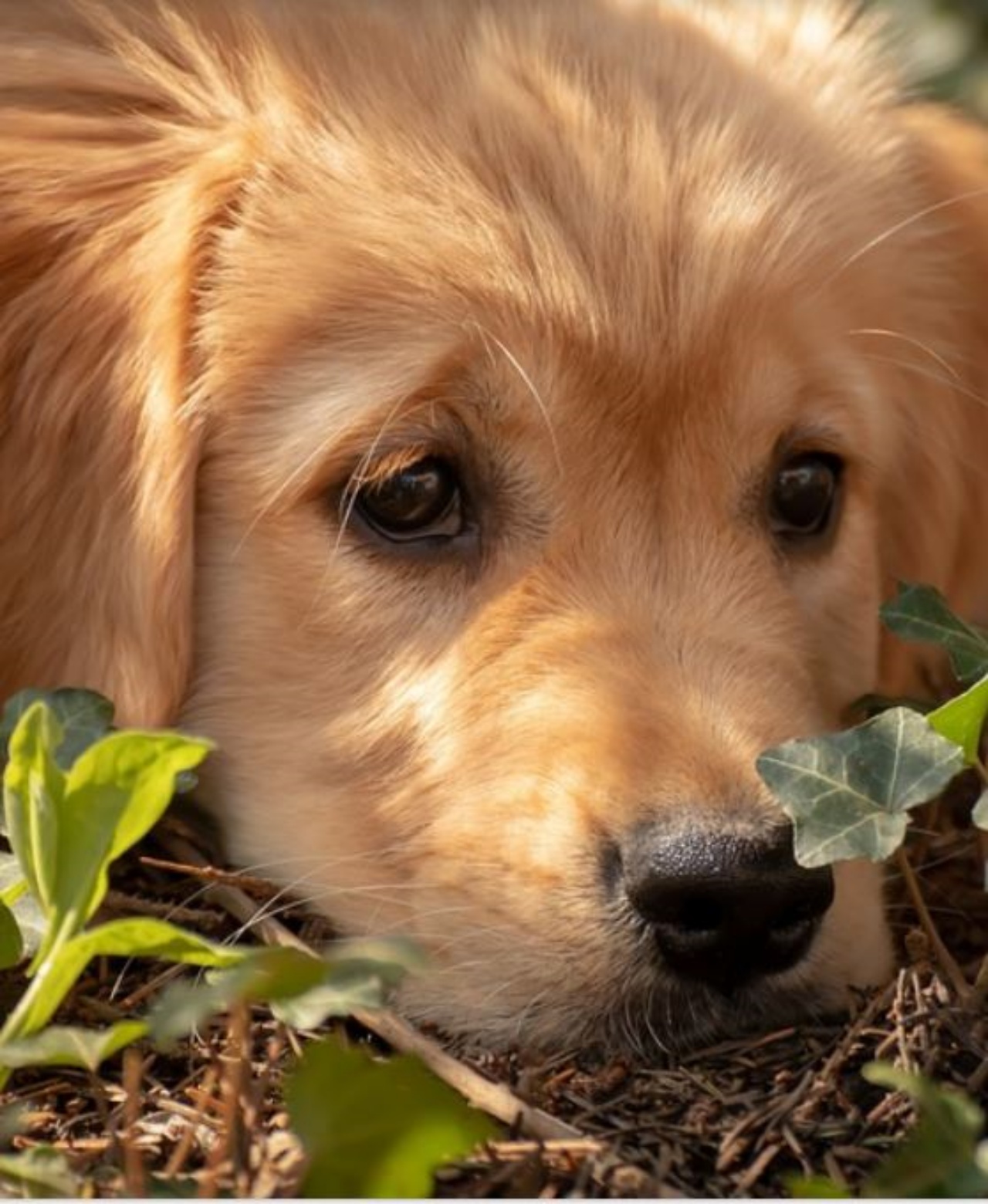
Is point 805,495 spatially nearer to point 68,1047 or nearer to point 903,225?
point 903,225

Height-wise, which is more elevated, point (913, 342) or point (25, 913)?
point (913, 342)

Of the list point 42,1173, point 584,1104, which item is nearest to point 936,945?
point 584,1104

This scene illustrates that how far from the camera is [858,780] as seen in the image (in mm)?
2695

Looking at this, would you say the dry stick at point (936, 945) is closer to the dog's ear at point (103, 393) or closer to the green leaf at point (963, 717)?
the green leaf at point (963, 717)

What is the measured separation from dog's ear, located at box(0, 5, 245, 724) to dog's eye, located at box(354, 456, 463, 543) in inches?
12.0

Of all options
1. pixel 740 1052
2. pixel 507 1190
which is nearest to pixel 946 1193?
pixel 507 1190

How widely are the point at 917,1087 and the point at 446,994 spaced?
115 cm

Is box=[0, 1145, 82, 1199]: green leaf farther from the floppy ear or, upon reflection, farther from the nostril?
the floppy ear

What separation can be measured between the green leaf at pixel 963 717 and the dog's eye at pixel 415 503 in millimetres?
1009

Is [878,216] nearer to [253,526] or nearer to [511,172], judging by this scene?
[511,172]

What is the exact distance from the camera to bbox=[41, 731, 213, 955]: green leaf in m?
2.31

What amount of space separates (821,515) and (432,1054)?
5.03ft

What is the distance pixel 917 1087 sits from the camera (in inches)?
82.3

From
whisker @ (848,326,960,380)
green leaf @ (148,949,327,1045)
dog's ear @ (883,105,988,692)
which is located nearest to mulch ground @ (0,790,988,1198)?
green leaf @ (148,949,327,1045)
